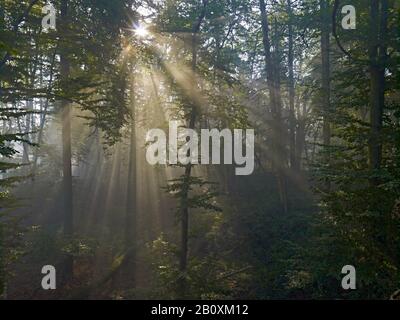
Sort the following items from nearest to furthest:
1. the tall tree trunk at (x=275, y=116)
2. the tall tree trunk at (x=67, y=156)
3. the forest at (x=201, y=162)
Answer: the forest at (x=201, y=162) < the tall tree trunk at (x=67, y=156) < the tall tree trunk at (x=275, y=116)

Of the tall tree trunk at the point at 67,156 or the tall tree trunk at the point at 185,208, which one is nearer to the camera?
the tall tree trunk at the point at 185,208

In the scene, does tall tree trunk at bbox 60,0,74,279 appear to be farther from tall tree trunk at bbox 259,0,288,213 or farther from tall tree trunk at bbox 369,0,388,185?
tall tree trunk at bbox 369,0,388,185

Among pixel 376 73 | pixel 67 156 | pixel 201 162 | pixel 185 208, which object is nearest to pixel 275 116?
pixel 201 162

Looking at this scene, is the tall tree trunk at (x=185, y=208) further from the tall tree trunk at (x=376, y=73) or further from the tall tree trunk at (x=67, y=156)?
the tall tree trunk at (x=67, y=156)

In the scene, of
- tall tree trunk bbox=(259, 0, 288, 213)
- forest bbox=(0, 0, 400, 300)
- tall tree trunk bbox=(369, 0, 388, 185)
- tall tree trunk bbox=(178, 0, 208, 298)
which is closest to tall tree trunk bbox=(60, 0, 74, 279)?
forest bbox=(0, 0, 400, 300)

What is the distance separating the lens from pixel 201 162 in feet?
35.1

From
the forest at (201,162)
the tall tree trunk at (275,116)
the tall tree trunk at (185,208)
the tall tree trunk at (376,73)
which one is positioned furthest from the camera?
the tall tree trunk at (275,116)

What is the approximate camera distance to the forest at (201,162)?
8.09 m

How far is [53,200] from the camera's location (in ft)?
80.1

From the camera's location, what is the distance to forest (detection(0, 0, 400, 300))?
319 inches

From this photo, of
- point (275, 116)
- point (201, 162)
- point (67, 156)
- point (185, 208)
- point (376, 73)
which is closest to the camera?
point (376, 73)

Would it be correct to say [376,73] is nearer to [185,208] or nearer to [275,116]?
[185,208]

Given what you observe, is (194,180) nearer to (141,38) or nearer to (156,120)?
(156,120)

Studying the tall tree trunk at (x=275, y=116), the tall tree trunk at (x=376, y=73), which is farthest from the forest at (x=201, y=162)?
the tall tree trunk at (x=275, y=116)
